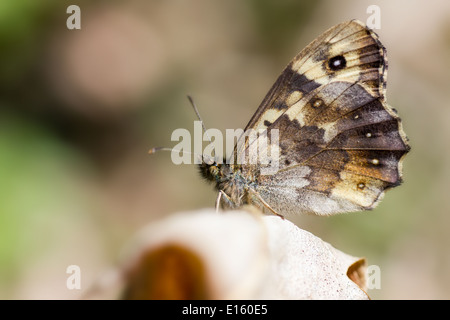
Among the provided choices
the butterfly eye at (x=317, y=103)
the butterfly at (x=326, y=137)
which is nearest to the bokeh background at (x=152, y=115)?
the butterfly at (x=326, y=137)

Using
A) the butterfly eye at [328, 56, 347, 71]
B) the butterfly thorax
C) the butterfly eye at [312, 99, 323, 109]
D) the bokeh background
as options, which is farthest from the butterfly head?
the bokeh background

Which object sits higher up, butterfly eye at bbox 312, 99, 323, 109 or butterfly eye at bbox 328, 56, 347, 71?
butterfly eye at bbox 328, 56, 347, 71

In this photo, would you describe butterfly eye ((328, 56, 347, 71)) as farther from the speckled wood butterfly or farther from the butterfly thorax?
the butterfly thorax

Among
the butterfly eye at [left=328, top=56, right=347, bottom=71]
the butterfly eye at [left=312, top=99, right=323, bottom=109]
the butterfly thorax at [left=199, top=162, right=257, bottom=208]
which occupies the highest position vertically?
the butterfly eye at [left=328, top=56, right=347, bottom=71]

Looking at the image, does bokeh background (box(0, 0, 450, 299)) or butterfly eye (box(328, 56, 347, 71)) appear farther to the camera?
bokeh background (box(0, 0, 450, 299))

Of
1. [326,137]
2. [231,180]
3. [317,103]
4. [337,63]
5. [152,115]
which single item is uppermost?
[152,115]

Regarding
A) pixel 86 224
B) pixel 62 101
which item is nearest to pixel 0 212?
pixel 86 224

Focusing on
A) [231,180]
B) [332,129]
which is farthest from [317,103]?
[231,180]

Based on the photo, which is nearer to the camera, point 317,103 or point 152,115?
point 317,103

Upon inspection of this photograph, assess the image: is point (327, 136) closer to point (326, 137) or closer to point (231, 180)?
point (326, 137)
